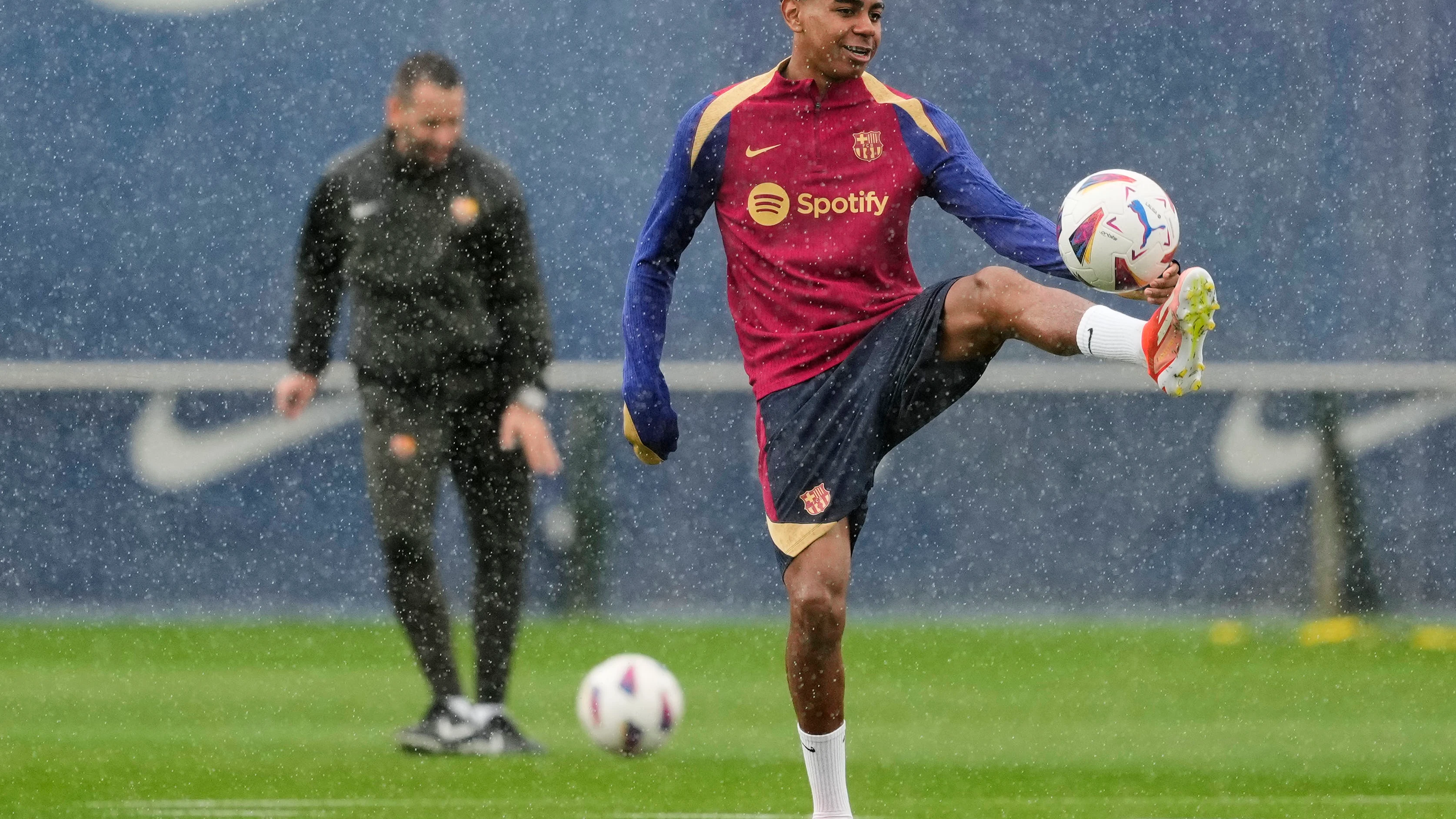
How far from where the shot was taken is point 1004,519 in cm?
1121

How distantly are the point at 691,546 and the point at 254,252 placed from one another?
276 centimetres

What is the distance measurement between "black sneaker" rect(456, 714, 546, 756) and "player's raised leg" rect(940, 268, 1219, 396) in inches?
104

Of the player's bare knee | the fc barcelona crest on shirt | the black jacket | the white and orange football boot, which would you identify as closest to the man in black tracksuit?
the black jacket

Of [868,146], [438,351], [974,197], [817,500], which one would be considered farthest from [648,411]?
[438,351]

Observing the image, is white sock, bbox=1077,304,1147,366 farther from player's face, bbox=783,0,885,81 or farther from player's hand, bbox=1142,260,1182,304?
player's face, bbox=783,0,885,81

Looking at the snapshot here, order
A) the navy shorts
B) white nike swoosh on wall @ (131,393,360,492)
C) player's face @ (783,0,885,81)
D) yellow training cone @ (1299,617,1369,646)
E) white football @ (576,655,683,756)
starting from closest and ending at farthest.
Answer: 1. the navy shorts
2. player's face @ (783,0,885,81)
3. white football @ (576,655,683,756)
4. yellow training cone @ (1299,617,1369,646)
5. white nike swoosh on wall @ (131,393,360,492)

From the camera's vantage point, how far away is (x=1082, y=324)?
181 inches

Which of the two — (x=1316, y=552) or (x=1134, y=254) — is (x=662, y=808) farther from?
(x=1316, y=552)

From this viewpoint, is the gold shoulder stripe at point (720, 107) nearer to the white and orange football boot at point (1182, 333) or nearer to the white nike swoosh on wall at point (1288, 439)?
the white and orange football boot at point (1182, 333)

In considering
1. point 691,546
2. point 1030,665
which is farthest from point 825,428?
point 691,546

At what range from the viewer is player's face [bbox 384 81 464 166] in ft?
23.1

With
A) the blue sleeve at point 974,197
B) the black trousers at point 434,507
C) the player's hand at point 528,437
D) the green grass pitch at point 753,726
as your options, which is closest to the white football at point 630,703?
the green grass pitch at point 753,726

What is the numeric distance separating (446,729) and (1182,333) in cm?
335

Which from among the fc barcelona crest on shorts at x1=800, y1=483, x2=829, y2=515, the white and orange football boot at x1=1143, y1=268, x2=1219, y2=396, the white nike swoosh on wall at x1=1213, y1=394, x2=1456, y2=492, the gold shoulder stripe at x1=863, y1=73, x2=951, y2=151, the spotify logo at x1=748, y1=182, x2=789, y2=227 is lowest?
the fc barcelona crest on shorts at x1=800, y1=483, x2=829, y2=515
